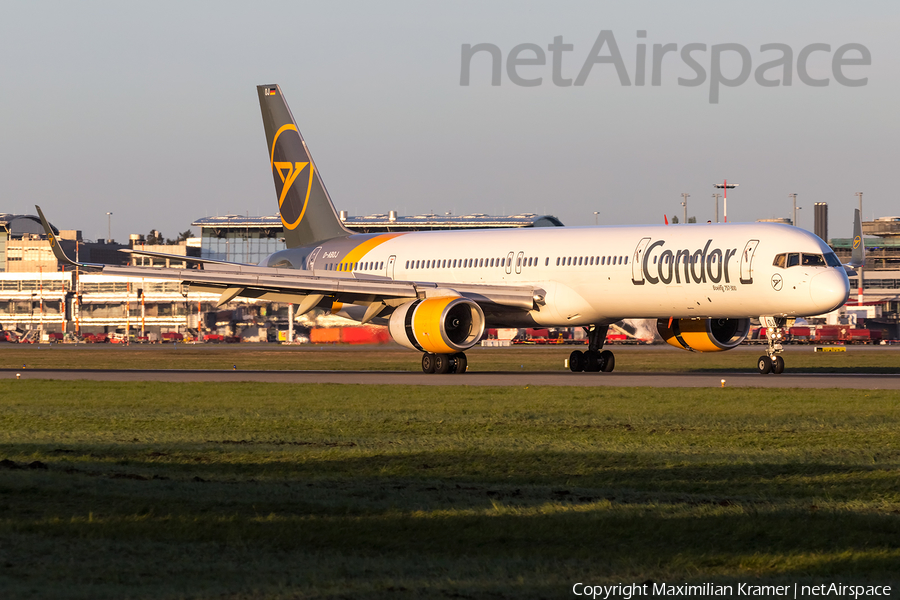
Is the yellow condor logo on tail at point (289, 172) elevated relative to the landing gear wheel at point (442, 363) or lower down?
elevated

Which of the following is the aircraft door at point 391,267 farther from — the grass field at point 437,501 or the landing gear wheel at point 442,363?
the grass field at point 437,501

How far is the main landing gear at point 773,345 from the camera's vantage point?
33.4 metres

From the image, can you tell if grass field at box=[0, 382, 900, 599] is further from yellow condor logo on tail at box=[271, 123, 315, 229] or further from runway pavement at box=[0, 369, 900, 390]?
yellow condor logo on tail at box=[271, 123, 315, 229]

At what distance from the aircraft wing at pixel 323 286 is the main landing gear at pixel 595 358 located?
9.64 ft

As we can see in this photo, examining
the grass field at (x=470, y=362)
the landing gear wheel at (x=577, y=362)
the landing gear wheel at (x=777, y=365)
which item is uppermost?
the landing gear wheel at (x=777, y=365)

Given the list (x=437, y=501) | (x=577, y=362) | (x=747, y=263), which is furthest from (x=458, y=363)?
(x=437, y=501)

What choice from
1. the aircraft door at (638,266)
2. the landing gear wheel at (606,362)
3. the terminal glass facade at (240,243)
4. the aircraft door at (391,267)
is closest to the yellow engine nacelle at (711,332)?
the landing gear wheel at (606,362)

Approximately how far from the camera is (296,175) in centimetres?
4578

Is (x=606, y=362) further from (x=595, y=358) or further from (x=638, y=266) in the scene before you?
(x=638, y=266)

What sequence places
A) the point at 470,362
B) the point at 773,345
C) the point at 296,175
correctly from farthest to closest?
the point at 470,362 < the point at 296,175 < the point at 773,345

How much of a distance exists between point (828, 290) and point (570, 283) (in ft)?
27.6

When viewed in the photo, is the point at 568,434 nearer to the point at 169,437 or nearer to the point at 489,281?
the point at 169,437

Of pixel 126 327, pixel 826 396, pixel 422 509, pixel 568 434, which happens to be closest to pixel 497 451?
pixel 568 434

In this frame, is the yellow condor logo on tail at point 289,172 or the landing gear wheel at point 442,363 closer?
the landing gear wheel at point 442,363
